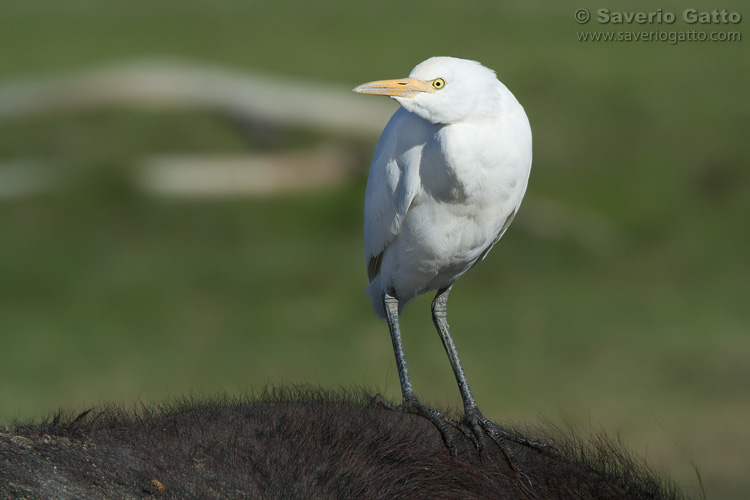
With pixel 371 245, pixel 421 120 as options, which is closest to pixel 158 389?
pixel 371 245

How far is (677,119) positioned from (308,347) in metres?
9.59

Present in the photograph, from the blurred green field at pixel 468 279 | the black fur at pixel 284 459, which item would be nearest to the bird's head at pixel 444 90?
the black fur at pixel 284 459

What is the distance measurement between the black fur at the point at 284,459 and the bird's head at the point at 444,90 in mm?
1370

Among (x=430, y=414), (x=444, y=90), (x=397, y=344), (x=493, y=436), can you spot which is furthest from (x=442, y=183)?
(x=493, y=436)

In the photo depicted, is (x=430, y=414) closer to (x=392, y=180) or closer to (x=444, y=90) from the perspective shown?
(x=392, y=180)

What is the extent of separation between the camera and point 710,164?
17.2 meters

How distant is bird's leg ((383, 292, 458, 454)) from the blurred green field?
4.20m

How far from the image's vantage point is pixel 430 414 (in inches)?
186

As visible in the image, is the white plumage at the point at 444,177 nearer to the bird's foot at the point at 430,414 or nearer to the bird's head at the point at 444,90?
the bird's head at the point at 444,90

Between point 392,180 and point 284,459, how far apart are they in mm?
1916

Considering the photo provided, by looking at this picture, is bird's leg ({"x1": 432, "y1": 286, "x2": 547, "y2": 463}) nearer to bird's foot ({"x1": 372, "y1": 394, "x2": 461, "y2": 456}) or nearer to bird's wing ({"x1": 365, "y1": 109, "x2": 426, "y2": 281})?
bird's foot ({"x1": 372, "y1": 394, "x2": 461, "y2": 456})

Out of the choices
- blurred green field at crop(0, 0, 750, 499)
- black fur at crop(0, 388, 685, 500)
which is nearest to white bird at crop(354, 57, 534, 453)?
black fur at crop(0, 388, 685, 500)

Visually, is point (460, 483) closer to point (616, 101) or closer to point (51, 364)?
point (51, 364)

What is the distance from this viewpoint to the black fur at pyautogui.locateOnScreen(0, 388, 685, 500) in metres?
3.47
